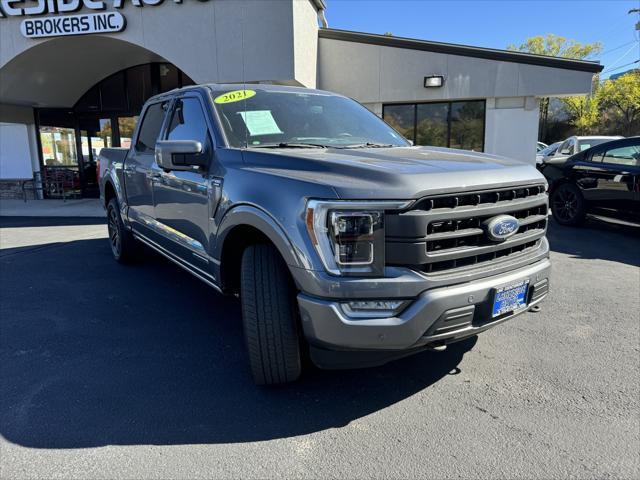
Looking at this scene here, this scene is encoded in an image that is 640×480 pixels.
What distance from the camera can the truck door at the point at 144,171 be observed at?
4.68 metres

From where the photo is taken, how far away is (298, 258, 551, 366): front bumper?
236 cm

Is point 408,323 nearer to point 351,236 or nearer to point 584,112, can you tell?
point 351,236

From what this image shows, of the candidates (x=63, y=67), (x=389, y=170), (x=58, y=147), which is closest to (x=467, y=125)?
(x=63, y=67)

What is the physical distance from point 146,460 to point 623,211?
7.91 meters

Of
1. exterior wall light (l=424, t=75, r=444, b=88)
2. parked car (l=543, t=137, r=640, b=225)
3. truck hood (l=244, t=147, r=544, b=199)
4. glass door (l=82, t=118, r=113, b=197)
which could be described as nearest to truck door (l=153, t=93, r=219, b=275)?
truck hood (l=244, t=147, r=544, b=199)

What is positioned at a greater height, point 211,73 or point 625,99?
point 625,99

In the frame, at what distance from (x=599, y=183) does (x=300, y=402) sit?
286 inches

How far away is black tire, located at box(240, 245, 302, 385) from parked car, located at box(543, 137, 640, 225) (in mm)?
6877

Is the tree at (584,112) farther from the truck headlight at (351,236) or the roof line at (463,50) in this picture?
the truck headlight at (351,236)

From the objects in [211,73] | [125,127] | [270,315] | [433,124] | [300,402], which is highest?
[211,73]

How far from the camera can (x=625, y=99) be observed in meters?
39.2

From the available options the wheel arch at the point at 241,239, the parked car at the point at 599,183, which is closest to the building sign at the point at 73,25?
the wheel arch at the point at 241,239

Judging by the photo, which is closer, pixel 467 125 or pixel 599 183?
pixel 599 183

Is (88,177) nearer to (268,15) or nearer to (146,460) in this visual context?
(268,15)
